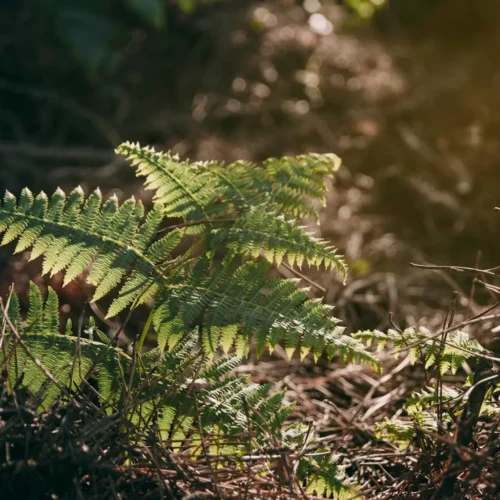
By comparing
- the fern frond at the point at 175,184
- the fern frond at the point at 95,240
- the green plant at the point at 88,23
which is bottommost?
the fern frond at the point at 95,240

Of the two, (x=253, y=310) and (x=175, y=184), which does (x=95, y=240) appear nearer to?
(x=175, y=184)

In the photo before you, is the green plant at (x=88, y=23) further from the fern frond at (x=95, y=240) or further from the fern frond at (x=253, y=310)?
the fern frond at (x=253, y=310)

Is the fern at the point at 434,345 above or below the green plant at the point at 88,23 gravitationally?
below

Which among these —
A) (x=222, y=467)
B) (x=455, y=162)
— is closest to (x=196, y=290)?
(x=222, y=467)

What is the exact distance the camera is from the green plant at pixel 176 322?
173cm

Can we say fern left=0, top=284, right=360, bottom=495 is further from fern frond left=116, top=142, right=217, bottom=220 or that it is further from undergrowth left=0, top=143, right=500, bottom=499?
fern frond left=116, top=142, right=217, bottom=220

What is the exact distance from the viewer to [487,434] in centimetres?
188

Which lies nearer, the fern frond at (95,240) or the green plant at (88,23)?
the fern frond at (95,240)

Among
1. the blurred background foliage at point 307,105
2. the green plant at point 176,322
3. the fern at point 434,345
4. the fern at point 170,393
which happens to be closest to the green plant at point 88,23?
the blurred background foliage at point 307,105

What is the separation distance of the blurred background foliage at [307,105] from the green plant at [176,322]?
4.14ft

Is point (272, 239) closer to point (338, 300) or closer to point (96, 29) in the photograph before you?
point (338, 300)

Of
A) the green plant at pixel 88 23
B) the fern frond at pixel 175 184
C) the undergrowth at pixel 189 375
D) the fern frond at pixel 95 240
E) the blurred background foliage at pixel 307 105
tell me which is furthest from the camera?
the green plant at pixel 88 23

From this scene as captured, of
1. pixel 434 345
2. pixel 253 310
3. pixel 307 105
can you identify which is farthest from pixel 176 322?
pixel 307 105

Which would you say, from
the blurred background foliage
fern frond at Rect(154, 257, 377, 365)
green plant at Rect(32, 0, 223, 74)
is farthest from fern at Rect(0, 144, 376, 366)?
green plant at Rect(32, 0, 223, 74)
